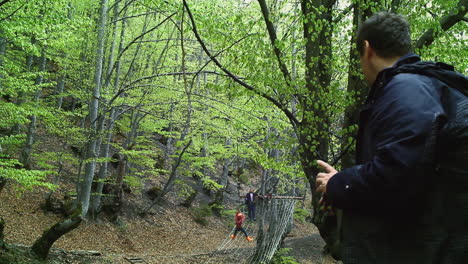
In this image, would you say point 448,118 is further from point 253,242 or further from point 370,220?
point 253,242

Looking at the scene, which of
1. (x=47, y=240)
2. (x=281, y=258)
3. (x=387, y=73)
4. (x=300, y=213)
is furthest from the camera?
(x=300, y=213)

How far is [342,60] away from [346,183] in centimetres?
320

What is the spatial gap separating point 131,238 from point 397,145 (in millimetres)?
11076

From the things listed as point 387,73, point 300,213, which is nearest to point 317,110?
point 387,73

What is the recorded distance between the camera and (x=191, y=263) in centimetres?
932

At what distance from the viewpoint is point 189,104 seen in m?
3.44

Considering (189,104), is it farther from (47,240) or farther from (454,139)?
(47,240)

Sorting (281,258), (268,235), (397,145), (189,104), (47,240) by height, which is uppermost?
(189,104)

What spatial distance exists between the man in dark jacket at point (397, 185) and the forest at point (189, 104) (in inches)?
10.9

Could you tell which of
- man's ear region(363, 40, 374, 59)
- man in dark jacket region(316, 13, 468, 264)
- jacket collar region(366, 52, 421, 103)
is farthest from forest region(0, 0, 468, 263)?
man's ear region(363, 40, 374, 59)

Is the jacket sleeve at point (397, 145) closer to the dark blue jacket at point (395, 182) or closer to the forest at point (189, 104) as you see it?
the dark blue jacket at point (395, 182)

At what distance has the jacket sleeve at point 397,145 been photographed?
95 cm

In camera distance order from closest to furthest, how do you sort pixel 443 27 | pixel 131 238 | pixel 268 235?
pixel 443 27
pixel 268 235
pixel 131 238

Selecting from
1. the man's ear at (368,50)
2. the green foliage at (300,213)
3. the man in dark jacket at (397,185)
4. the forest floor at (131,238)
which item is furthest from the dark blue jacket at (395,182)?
the green foliage at (300,213)
